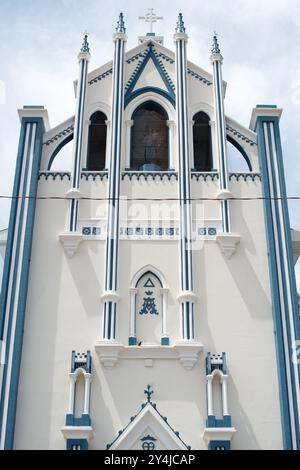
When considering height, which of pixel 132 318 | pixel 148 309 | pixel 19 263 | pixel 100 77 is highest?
pixel 100 77

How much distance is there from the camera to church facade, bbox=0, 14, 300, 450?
48.4ft

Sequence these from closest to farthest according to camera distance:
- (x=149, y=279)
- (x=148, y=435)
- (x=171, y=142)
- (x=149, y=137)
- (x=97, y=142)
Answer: (x=148, y=435) < (x=149, y=279) < (x=171, y=142) < (x=149, y=137) < (x=97, y=142)

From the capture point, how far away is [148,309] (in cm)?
1602

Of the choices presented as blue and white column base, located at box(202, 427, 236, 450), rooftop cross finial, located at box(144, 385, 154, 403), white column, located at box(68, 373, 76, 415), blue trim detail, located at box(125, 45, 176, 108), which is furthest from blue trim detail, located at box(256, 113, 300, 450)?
white column, located at box(68, 373, 76, 415)

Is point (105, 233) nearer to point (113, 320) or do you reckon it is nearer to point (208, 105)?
point (113, 320)

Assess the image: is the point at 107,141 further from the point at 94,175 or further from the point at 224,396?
the point at 224,396

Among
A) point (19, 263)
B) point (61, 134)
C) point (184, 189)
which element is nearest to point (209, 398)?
point (184, 189)

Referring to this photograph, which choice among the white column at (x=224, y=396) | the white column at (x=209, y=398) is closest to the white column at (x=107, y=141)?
the white column at (x=209, y=398)

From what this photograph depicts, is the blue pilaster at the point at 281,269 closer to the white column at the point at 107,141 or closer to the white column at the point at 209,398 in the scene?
the white column at the point at 209,398

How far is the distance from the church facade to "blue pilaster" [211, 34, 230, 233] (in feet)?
0.11

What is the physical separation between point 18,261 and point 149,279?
305 centimetres

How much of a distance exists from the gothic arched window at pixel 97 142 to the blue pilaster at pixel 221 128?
119 inches
